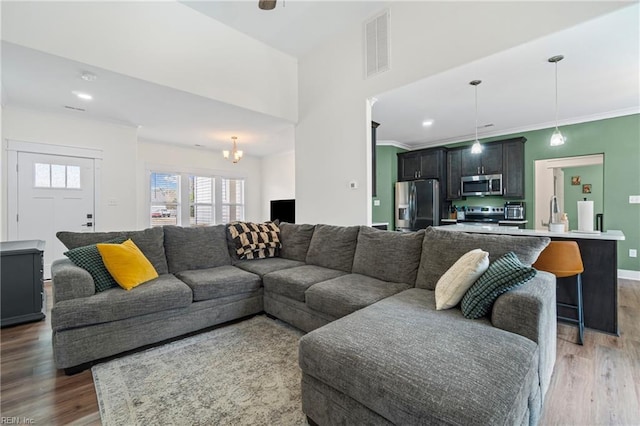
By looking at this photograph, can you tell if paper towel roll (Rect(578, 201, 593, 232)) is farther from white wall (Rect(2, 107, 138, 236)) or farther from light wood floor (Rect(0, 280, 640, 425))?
white wall (Rect(2, 107, 138, 236))

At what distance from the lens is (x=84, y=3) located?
2.82 metres

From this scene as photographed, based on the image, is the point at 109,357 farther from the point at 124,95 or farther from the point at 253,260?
the point at 124,95

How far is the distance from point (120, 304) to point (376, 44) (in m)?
3.84

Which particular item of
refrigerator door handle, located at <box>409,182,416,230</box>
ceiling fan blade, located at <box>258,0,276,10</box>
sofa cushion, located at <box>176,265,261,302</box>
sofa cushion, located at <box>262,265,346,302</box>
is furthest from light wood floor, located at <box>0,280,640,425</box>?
refrigerator door handle, located at <box>409,182,416,230</box>

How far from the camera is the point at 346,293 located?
2113 millimetres

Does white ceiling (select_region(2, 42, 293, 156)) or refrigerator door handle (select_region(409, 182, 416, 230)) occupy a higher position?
white ceiling (select_region(2, 42, 293, 156))

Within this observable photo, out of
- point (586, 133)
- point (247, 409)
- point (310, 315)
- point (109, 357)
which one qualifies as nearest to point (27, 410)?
point (109, 357)

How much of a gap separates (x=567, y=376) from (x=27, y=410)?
3241 millimetres

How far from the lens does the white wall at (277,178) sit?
7.11 m

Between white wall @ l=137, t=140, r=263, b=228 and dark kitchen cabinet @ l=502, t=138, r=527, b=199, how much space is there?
18.3 ft

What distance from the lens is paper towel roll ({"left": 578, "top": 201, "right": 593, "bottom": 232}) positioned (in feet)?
8.88

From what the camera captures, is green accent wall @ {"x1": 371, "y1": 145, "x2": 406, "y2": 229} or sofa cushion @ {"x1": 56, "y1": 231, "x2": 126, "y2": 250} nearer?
sofa cushion @ {"x1": 56, "y1": 231, "x2": 126, "y2": 250}

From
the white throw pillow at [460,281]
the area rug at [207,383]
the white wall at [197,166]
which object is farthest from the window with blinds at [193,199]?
the white throw pillow at [460,281]

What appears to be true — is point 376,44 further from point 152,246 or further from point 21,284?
point 21,284
